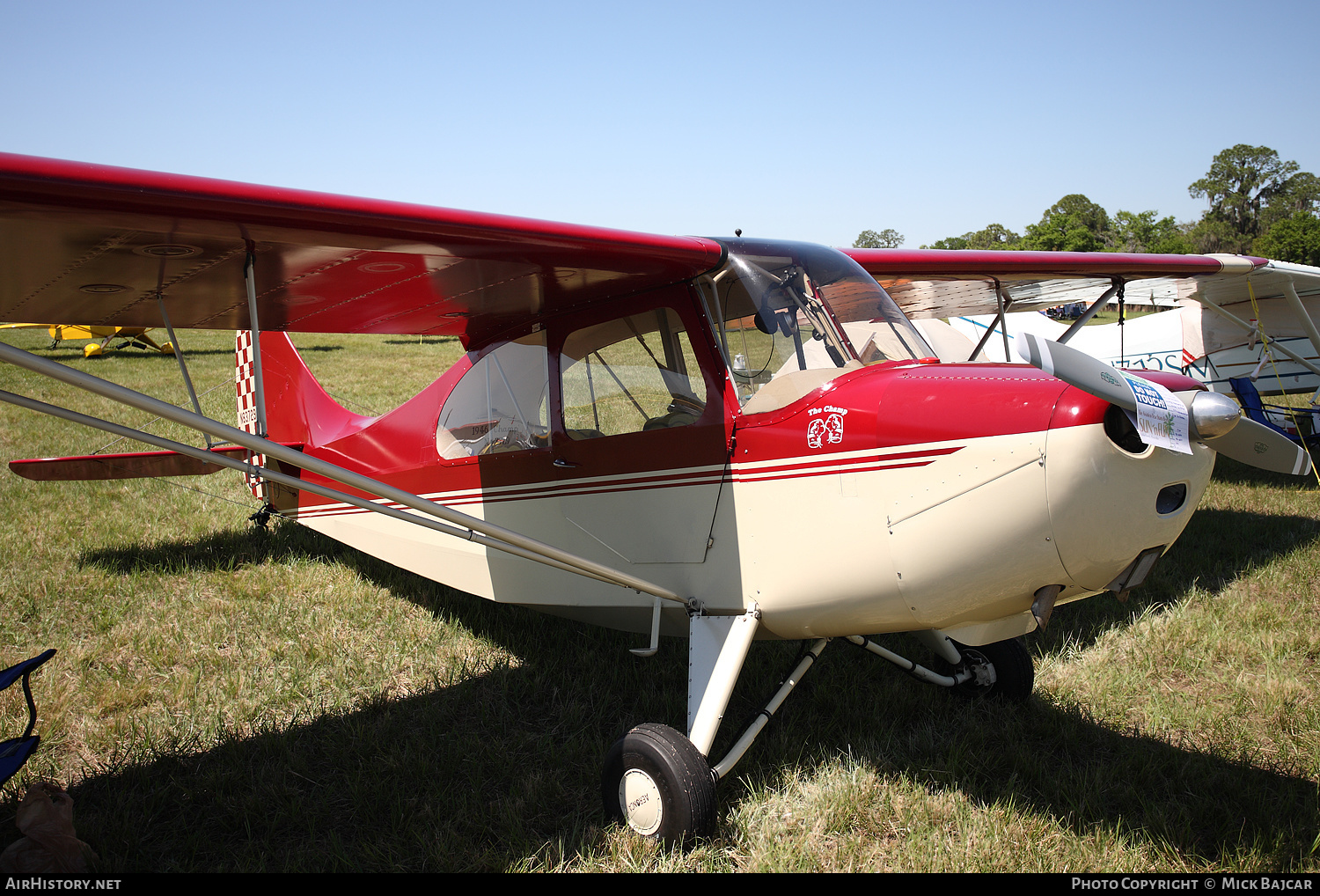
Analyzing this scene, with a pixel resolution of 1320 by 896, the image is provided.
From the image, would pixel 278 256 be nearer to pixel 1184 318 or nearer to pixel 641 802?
pixel 641 802

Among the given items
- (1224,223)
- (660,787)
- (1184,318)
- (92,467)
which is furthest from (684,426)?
(1224,223)

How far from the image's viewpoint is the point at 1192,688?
3.82 metres

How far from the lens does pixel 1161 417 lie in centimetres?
202

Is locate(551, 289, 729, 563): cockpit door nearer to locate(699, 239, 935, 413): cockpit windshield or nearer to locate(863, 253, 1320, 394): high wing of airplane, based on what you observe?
locate(699, 239, 935, 413): cockpit windshield

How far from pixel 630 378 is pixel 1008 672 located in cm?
238

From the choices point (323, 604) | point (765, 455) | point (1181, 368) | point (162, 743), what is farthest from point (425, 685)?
point (1181, 368)

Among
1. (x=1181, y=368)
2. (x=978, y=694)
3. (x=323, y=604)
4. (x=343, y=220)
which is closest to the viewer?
(x=343, y=220)

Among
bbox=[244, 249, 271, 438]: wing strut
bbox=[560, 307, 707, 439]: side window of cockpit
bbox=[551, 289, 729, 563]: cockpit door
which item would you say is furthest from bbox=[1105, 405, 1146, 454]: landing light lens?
bbox=[244, 249, 271, 438]: wing strut

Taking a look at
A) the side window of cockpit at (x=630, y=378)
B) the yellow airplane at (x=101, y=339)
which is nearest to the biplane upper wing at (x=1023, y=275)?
the side window of cockpit at (x=630, y=378)

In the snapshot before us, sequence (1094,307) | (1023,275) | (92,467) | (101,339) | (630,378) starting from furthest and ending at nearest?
(101,339)
(1023,275)
(1094,307)
(92,467)
(630,378)

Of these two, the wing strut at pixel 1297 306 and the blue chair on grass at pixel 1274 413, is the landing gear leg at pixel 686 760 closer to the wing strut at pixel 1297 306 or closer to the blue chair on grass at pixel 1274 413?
the wing strut at pixel 1297 306

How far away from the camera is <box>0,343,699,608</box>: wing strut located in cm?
205

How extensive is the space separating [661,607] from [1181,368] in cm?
1140

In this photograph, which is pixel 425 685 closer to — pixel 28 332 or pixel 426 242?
pixel 426 242
